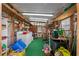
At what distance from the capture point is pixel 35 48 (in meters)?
1.48

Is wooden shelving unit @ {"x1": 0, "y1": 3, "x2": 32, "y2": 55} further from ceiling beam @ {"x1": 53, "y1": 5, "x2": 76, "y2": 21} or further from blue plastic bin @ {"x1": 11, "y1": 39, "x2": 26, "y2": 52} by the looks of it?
ceiling beam @ {"x1": 53, "y1": 5, "x2": 76, "y2": 21}

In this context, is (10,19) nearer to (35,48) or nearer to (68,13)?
(35,48)

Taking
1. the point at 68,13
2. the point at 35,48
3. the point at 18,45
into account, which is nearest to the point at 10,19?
the point at 18,45

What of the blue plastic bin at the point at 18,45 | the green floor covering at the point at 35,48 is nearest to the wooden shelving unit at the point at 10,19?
the blue plastic bin at the point at 18,45

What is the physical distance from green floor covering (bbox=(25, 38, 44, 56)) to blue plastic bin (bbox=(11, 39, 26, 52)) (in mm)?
51

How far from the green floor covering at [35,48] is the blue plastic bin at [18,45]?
0.05 meters

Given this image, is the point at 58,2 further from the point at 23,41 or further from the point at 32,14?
the point at 23,41

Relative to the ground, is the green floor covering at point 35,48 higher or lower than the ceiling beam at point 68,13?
lower

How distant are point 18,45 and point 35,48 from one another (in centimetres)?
16

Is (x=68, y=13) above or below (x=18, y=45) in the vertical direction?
above

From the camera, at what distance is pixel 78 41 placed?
1.37 m

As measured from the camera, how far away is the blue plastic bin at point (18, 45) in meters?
1.42

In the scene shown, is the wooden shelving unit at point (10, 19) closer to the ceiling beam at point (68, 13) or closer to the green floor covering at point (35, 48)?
the green floor covering at point (35, 48)

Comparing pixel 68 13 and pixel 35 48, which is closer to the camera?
pixel 68 13
